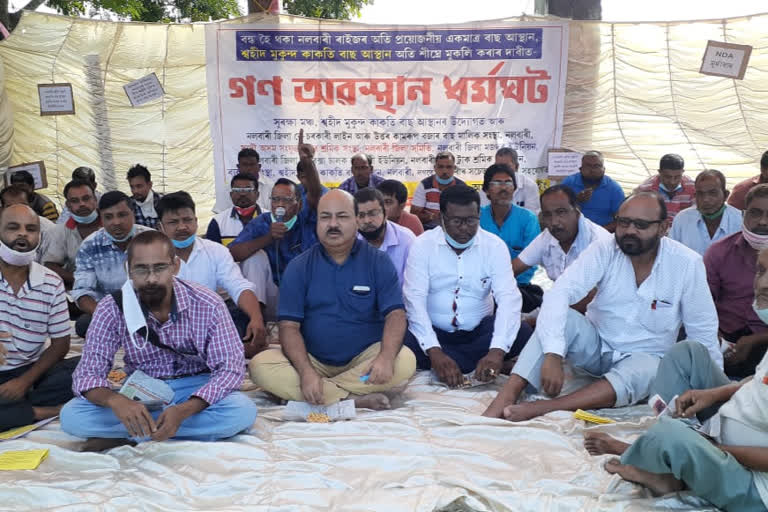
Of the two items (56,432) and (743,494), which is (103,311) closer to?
(56,432)

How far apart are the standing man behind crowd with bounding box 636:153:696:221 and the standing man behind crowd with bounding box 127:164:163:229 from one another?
Answer: 4.52 meters

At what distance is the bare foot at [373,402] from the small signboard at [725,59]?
5.98m

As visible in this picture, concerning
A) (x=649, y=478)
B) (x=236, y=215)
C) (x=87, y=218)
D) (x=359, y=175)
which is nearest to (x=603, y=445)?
(x=649, y=478)

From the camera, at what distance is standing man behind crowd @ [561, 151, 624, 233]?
7.01m

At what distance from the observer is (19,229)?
3779mm

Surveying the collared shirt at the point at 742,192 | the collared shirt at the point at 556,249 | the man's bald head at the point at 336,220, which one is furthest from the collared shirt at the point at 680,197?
the man's bald head at the point at 336,220

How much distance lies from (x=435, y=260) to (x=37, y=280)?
7.23 feet

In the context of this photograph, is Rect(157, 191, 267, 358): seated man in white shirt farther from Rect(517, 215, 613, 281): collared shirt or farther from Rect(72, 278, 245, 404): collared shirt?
Rect(517, 215, 613, 281): collared shirt

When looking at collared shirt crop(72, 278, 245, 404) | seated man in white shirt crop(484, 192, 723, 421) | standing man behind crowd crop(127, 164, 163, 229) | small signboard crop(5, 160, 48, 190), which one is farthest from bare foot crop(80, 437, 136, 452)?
small signboard crop(5, 160, 48, 190)

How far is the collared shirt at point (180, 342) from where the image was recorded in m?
3.31

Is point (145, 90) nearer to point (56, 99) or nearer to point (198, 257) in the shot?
point (56, 99)

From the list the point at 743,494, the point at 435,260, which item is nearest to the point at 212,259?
the point at 435,260

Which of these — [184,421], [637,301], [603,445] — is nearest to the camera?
[603,445]

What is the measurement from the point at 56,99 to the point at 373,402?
20.5 ft
